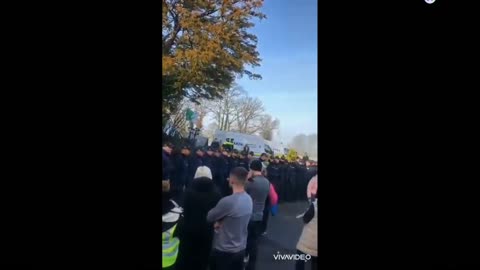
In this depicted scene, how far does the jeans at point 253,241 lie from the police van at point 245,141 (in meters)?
0.38

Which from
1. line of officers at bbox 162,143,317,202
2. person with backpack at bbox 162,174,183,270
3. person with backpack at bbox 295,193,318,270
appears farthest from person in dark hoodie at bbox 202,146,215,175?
person with backpack at bbox 295,193,318,270

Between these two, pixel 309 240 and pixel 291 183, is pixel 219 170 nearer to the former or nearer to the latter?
pixel 291 183

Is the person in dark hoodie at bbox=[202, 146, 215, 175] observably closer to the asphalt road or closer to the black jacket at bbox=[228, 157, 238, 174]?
the black jacket at bbox=[228, 157, 238, 174]

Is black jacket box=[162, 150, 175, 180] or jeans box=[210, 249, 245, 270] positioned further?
jeans box=[210, 249, 245, 270]

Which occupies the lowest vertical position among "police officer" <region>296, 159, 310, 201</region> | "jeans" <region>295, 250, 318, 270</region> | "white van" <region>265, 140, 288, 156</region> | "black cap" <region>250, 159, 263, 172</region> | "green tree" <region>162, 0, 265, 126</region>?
"jeans" <region>295, 250, 318, 270</region>

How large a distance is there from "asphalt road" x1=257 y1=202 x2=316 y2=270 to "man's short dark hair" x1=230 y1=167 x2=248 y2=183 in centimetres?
25

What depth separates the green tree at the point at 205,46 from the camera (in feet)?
7.66

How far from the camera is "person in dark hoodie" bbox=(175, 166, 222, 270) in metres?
2.35

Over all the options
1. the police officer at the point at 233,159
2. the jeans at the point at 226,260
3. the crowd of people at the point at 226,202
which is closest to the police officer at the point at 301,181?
the crowd of people at the point at 226,202
